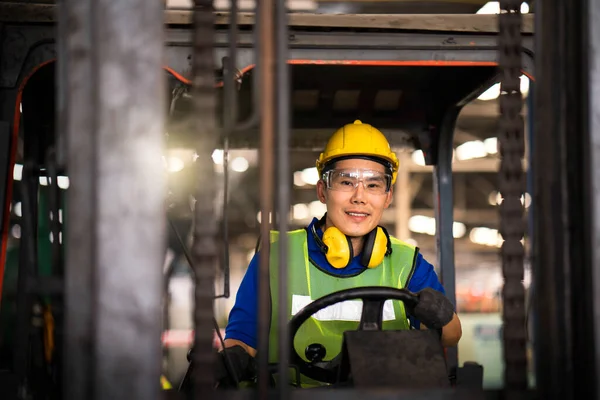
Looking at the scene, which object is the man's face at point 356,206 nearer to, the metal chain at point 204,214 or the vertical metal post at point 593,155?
the vertical metal post at point 593,155

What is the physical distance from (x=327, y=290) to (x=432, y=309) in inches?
33.2

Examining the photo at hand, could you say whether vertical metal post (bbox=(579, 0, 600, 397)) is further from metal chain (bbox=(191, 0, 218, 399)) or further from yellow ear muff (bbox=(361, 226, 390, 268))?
yellow ear muff (bbox=(361, 226, 390, 268))

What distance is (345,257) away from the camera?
3068mm

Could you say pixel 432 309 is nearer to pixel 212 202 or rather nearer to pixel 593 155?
pixel 593 155

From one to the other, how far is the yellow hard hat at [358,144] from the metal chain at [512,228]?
1.59 metres

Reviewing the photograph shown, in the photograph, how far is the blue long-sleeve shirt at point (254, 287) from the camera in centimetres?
303

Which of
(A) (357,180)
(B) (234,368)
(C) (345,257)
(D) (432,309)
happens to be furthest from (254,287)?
(D) (432,309)

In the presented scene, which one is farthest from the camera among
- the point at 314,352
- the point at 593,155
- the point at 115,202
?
the point at 314,352

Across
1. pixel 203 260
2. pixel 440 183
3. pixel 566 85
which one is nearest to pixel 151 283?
pixel 203 260

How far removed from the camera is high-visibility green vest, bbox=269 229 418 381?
9.73ft

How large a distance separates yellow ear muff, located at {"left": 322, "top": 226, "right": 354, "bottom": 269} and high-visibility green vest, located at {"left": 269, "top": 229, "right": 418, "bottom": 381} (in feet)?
0.25

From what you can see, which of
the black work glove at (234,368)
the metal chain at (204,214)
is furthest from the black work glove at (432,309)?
the metal chain at (204,214)

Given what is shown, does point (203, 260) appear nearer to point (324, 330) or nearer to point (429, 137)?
point (324, 330)

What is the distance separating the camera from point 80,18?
1483mm
